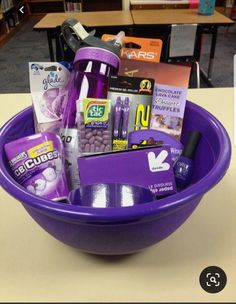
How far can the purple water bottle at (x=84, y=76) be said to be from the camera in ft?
1.80

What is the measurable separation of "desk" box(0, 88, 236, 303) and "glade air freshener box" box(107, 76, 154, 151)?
19 centimetres

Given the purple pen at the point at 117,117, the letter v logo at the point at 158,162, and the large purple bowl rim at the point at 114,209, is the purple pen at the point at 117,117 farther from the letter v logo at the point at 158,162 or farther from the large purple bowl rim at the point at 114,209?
the large purple bowl rim at the point at 114,209

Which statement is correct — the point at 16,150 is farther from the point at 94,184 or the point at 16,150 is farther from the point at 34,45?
the point at 34,45

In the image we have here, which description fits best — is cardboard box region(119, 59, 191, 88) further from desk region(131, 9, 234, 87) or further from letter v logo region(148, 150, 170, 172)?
desk region(131, 9, 234, 87)

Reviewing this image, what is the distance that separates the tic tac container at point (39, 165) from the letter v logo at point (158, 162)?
137 mm

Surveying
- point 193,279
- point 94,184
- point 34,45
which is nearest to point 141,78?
point 94,184

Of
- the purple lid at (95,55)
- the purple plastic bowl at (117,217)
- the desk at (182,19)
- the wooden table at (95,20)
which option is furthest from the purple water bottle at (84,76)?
the wooden table at (95,20)

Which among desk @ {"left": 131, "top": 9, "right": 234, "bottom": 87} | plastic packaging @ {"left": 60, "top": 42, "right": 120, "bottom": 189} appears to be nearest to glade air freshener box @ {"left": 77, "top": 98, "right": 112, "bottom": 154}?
plastic packaging @ {"left": 60, "top": 42, "right": 120, "bottom": 189}

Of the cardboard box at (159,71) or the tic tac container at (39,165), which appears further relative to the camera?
the cardboard box at (159,71)

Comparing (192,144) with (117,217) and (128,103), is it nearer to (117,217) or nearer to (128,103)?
(128,103)

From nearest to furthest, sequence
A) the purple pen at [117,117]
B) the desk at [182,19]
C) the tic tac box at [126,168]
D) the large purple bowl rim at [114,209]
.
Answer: the large purple bowl rim at [114,209] → the tic tac box at [126,168] → the purple pen at [117,117] → the desk at [182,19]

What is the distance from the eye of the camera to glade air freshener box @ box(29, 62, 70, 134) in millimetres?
584

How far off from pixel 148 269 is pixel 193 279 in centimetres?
6

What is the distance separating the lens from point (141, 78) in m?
0.58
